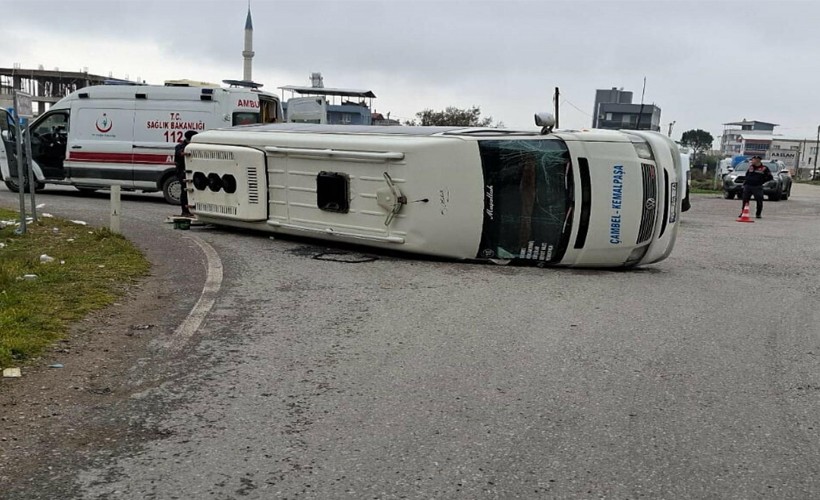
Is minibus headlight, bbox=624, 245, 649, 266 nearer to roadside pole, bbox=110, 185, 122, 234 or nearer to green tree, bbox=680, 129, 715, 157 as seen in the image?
roadside pole, bbox=110, 185, 122, 234

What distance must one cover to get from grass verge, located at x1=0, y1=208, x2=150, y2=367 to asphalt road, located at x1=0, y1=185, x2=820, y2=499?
1.04 meters

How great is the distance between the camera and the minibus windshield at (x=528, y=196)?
10391 millimetres

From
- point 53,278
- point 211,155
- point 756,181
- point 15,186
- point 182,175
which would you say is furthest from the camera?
point 756,181


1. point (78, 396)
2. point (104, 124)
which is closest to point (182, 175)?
point (104, 124)

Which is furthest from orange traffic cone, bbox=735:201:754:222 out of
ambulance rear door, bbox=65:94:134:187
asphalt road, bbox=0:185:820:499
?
ambulance rear door, bbox=65:94:134:187

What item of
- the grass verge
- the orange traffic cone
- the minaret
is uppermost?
the minaret

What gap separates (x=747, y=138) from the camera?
13362 centimetres

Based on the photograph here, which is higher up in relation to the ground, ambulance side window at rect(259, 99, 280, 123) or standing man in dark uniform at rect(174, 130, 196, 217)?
ambulance side window at rect(259, 99, 280, 123)

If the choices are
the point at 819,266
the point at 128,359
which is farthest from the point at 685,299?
the point at 128,359

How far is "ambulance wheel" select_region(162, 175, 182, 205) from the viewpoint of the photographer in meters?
17.7

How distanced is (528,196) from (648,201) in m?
1.57

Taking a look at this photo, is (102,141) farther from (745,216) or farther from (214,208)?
(745,216)

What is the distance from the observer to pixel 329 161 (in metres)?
11.6

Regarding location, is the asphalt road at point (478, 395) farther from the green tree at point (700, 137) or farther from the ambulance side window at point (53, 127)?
the green tree at point (700, 137)
